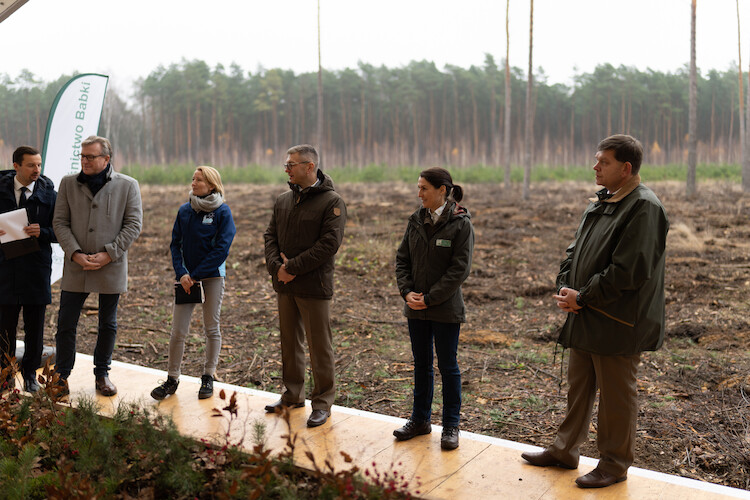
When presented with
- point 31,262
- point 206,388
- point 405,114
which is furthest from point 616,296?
point 405,114

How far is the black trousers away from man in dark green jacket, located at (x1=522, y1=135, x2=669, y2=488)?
12.6 feet

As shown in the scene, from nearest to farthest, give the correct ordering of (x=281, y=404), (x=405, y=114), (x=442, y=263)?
(x=442, y=263) < (x=281, y=404) < (x=405, y=114)

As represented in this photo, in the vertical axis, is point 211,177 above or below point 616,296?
above

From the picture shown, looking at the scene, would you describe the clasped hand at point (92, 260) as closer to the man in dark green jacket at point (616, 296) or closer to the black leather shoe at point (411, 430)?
the black leather shoe at point (411, 430)

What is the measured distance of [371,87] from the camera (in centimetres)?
3725

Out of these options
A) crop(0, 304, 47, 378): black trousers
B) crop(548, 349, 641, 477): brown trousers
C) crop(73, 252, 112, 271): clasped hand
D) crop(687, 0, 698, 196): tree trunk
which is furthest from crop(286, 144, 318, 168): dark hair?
crop(687, 0, 698, 196): tree trunk

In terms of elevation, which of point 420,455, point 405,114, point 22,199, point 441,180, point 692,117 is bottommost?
point 420,455

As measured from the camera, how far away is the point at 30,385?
4.75 meters

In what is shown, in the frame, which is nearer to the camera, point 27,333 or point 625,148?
point 625,148

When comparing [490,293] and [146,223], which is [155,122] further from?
[490,293]

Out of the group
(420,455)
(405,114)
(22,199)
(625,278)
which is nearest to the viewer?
(625,278)

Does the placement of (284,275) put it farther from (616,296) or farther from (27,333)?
(27,333)

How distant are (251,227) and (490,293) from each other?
762 cm

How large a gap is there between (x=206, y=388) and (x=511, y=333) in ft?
13.0
